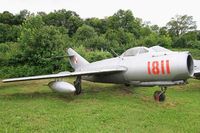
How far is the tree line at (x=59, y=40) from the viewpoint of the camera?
19.5 metres

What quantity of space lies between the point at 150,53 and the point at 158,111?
2662 mm

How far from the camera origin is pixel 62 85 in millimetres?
10484

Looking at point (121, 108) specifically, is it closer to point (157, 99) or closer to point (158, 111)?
point (158, 111)

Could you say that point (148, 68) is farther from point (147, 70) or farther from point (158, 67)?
point (158, 67)

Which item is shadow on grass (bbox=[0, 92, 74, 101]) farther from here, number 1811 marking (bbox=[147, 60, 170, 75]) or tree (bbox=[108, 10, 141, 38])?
tree (bbox=[108, 10, 141, 38])

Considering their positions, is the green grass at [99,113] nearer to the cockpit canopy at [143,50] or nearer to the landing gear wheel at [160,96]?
the landing gear wheel at [160,96]

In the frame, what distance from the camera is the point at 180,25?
259 ft

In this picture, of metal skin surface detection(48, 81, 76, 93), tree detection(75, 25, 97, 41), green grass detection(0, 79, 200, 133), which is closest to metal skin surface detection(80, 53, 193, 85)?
green grass detection(0, 79, 200, 133)

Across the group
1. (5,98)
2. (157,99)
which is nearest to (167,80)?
(157,99)

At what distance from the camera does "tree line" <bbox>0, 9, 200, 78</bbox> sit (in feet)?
64.0

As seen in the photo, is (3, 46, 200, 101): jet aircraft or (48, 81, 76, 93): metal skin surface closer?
(3, 46, 200, 101): jet aircraft

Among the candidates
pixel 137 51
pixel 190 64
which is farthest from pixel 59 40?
pixel 190 64

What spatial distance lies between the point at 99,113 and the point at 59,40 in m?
12.8

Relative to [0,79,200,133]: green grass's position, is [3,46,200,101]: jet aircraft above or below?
above
